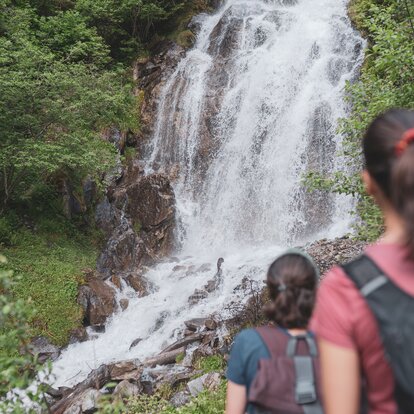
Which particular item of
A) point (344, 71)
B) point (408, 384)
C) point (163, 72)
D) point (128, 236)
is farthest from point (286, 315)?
point (163, 72)

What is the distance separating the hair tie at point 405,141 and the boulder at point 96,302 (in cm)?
1037

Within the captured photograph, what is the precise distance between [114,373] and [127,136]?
1127 cm

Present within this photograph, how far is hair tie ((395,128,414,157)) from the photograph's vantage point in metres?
1.21

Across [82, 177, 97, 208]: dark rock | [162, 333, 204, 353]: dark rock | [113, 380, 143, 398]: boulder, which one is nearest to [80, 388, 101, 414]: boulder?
[113, 380, 143, 398]: boulder

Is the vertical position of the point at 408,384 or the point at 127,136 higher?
the point at 127,136

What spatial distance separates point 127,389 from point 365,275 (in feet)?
21.7

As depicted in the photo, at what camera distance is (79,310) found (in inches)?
418

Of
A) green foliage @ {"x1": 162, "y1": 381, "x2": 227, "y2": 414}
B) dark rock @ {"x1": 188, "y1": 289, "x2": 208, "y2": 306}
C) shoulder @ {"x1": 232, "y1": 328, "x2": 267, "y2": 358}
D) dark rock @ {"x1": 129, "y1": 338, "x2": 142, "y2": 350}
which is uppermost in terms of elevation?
shoulder @ {"x1": 232, "y1": 328, "x2": 267, "y2": 358}

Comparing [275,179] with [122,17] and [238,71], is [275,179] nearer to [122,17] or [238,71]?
[238,71]

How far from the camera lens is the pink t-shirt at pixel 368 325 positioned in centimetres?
114

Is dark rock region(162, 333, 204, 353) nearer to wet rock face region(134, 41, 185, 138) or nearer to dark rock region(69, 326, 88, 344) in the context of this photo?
dark rock region(69, 326, 88, 344)

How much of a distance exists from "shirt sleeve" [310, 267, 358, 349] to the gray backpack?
624mm

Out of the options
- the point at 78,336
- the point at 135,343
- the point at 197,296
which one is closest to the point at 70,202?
the point at 78,336

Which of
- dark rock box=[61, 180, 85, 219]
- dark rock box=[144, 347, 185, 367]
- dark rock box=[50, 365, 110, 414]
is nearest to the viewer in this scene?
dark rock box=[50, 365, 110, 414]
